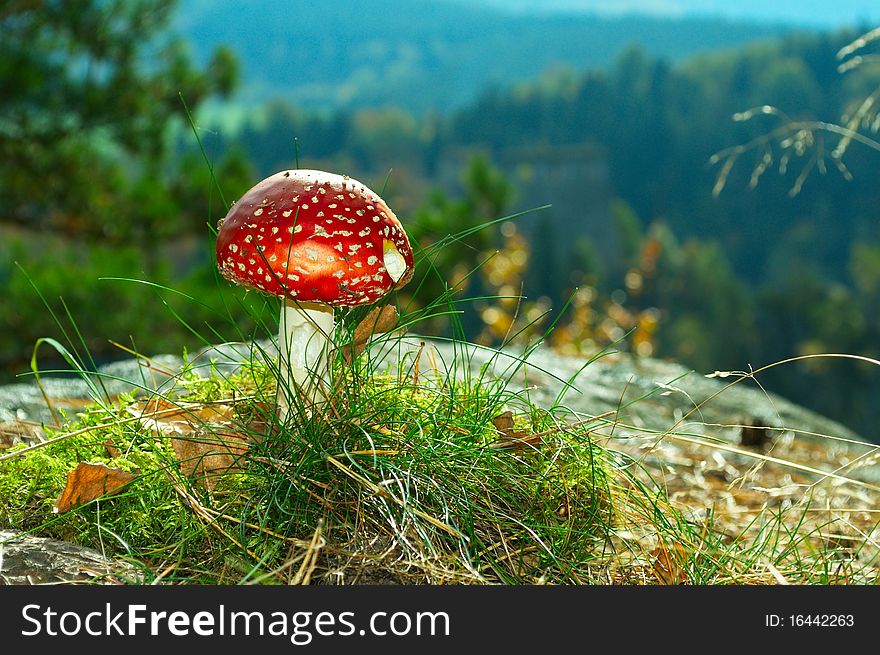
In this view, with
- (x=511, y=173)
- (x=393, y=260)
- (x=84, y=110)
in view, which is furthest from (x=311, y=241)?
(x=511, y=173)

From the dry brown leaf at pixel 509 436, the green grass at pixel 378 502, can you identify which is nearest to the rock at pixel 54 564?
the green grass at pixel 378 502

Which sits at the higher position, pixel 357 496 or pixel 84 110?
pixel 84 110

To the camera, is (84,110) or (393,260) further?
(84,110)

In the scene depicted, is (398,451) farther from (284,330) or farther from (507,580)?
(284,330)

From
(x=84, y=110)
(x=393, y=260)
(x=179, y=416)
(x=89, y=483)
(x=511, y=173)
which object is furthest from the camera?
(x=511, y=173)

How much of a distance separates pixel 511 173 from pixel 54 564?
4217cm

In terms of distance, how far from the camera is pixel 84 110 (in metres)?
6.64

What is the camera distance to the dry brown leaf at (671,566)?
1.53 meters

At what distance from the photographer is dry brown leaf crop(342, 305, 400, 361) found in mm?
1766

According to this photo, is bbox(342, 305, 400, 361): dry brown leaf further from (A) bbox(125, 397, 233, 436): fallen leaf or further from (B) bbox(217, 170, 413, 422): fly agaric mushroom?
(A) bbox(125, 397, 233, 436): fallen leaf

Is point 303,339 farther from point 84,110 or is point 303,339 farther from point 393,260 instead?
point 84,110

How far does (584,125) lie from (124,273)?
43.0 meters

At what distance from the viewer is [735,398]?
12.3 ft

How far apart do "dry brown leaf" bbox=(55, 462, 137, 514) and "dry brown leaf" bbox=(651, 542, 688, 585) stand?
1014 mm
